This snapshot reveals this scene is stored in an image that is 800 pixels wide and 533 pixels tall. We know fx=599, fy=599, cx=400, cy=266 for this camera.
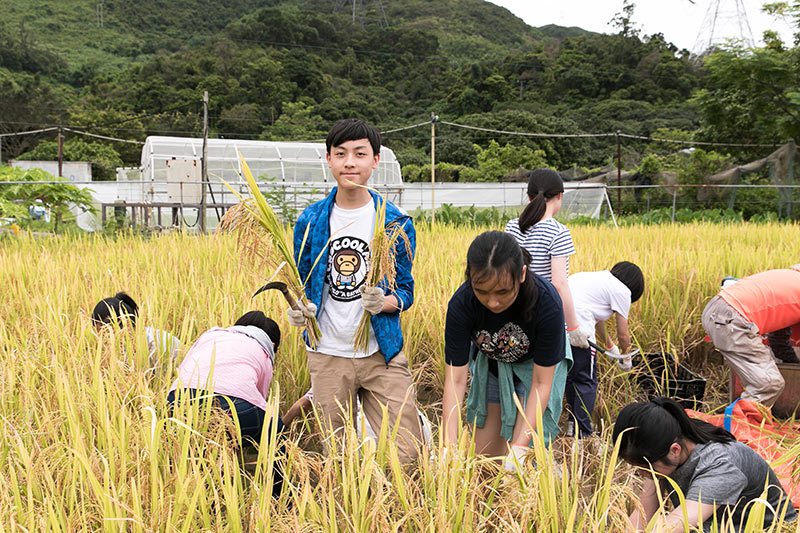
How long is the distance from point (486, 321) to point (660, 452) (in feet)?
2.06

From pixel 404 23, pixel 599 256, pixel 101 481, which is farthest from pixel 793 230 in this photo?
pixel 404 23

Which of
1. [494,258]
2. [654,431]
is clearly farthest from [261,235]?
[654,431]

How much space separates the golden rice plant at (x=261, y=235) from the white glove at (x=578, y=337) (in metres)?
1.11

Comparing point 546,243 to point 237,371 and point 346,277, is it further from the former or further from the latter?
point 237,371

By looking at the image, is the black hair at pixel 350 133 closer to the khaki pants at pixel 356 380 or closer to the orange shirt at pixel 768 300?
the khaki pants at pixel 356 380

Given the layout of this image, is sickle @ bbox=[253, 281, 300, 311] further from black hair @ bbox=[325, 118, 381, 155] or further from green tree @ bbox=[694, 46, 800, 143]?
green tree @ bbox=[694, 46, 800, 143]

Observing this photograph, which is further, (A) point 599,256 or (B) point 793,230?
(B) point 793,230

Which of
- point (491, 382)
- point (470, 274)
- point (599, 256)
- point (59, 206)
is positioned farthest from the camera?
point (59, 206)

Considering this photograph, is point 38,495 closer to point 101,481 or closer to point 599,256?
point 101,481

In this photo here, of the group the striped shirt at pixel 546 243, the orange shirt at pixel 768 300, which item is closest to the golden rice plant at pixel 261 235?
the striped shirt at pixel 546 243

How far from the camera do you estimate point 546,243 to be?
2.53m

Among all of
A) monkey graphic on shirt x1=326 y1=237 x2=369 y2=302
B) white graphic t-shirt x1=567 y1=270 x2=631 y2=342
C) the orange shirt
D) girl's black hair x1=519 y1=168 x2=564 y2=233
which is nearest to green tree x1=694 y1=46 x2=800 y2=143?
the orange shirt

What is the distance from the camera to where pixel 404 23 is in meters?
57.6

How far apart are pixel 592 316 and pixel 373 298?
131 centimetres
